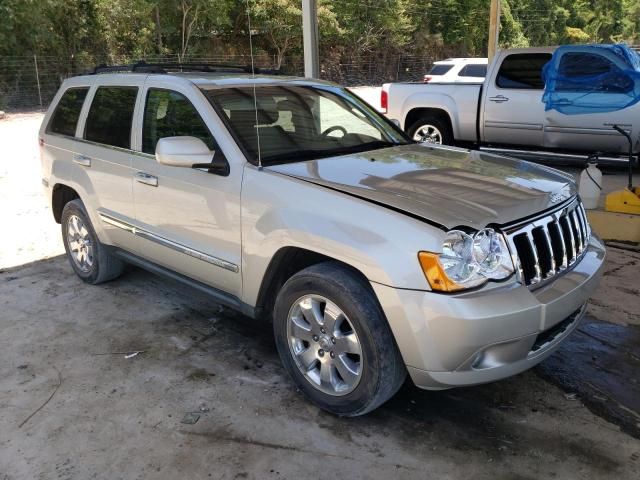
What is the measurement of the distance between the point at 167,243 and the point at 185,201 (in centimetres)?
39

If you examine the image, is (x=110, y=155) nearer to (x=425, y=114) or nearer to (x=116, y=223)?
(x=116, y=223)

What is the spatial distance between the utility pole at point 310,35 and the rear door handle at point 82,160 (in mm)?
3163

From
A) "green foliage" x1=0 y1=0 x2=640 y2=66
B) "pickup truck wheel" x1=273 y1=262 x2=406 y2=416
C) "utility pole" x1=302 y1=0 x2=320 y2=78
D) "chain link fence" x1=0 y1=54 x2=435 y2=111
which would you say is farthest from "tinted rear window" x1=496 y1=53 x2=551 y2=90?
"green foliage" x1=0 y1=0 x2=640 y2=66

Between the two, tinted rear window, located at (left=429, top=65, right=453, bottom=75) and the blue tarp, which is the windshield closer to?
the blue tarp

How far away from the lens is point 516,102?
9.17m

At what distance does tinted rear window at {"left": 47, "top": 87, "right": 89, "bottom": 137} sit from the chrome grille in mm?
3710

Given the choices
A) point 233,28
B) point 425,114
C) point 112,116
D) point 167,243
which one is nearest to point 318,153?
point 167,243

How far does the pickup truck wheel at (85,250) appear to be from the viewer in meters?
4.89

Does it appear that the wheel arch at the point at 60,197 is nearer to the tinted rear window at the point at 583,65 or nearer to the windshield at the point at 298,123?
the windshield at the point at 298,123

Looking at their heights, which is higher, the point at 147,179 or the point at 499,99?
the point at 499,99

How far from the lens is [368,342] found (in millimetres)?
2793

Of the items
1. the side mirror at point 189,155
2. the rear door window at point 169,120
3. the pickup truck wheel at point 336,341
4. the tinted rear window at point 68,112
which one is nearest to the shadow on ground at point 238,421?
the pickup truck wheel at point 336,341

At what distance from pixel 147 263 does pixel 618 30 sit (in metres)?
69.7

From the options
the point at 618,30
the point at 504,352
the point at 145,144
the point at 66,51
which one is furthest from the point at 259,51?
the point at 618,30
